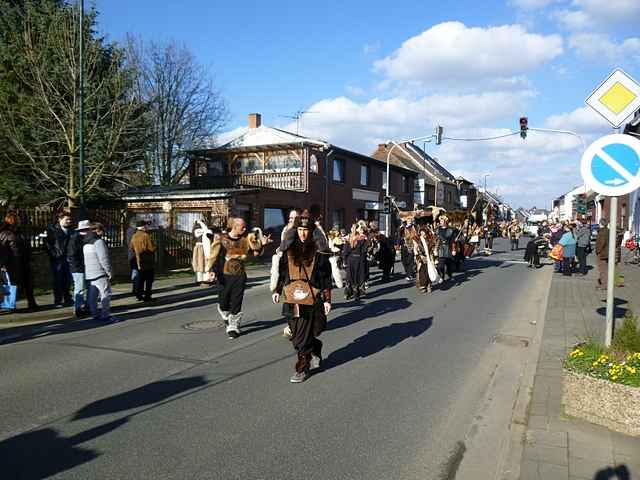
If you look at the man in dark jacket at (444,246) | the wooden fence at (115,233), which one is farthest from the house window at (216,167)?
the man in dark jacket at (444,246)

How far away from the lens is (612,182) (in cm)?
512

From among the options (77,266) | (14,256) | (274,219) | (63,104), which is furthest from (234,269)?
(274,219)

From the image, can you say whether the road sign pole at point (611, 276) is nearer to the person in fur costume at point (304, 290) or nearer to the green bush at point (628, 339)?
the green bush at point (628, 339)

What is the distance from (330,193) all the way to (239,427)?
25.8 meters

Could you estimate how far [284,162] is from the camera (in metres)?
29.2

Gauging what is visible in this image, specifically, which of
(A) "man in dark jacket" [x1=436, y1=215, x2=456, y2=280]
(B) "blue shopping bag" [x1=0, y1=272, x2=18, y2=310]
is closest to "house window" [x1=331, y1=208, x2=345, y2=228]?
(A) "man in dark jacket" [x1=436, y1=215, x2=456, y2=280]

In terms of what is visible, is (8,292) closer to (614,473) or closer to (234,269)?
(234,269)

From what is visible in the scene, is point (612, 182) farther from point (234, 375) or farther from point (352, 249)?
point (352, 249)

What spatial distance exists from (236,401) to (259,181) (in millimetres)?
25370

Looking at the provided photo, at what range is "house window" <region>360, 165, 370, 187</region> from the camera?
34156mm

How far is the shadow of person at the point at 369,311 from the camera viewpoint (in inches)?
358

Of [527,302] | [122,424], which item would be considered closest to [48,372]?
[122,424]

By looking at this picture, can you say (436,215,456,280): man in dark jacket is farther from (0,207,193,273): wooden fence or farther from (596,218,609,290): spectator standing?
(0,207,193,273): wooden fence

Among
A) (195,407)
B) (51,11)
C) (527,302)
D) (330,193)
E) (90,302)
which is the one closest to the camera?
(195,407)
